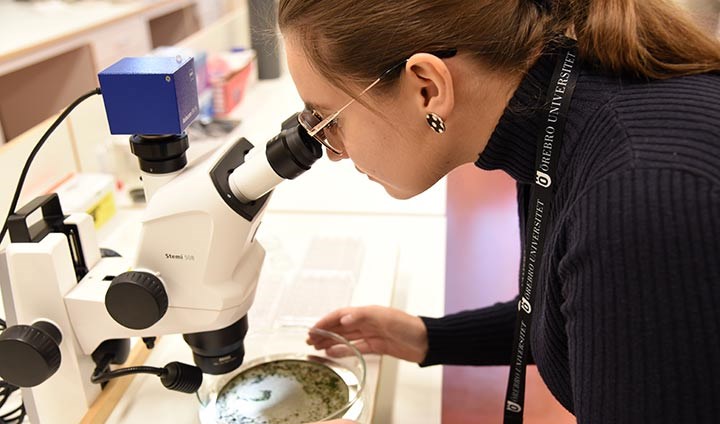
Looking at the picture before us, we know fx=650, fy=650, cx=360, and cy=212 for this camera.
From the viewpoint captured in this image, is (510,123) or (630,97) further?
(510,123)

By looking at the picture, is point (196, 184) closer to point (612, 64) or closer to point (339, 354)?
point (339, 354)

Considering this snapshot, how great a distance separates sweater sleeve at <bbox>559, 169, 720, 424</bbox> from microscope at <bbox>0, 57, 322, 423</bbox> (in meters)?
0.37

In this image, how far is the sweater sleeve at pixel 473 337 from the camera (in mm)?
1082

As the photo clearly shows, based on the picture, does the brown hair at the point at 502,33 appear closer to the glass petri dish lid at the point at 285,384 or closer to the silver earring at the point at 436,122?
the silver earring at the point at 436,122

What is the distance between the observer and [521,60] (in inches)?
30.1

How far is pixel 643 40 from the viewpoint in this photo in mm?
732

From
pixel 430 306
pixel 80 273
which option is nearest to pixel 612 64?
pixel 430 306

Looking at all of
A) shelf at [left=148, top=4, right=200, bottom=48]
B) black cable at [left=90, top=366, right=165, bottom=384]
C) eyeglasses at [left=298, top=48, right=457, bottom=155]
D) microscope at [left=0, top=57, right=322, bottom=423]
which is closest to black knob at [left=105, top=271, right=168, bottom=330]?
microscope at [left=0, top=57, right=322, bottom=423]

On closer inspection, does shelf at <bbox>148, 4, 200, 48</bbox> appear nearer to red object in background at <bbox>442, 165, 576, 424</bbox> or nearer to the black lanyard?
red object in background at <bbox>442, 165, 576, 424</bbox>

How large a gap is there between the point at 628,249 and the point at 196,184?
49cm

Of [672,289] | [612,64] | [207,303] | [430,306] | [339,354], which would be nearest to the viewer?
[672,289]

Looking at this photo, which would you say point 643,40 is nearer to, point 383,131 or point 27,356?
point 383,131

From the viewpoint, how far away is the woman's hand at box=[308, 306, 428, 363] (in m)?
1.05

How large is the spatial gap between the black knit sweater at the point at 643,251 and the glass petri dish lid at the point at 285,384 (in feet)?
1.13
